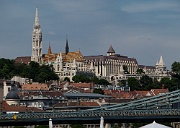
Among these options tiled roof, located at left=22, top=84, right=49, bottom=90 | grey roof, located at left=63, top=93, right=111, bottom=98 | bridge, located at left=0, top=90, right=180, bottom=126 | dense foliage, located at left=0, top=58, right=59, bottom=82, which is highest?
dense foliage, located at left=0, top=58, right=59, bottom=82

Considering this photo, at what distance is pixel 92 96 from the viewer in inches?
6186

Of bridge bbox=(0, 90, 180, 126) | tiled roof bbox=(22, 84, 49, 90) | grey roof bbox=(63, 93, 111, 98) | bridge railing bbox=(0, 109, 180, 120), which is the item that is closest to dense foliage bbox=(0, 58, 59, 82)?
tiled roof bbox=(22, 84, 49, 90)

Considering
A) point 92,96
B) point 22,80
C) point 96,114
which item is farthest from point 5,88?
point 96,114

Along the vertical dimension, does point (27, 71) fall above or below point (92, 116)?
above

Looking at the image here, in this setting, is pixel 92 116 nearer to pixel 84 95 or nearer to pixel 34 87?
pixel 84 95

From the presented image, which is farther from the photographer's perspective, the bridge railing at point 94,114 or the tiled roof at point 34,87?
the tiled roof at point 34,87

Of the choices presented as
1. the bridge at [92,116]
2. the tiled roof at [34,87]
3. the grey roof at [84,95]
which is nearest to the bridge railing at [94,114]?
the bridge at [92,116]

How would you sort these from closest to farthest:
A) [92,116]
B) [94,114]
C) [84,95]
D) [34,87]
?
[92,116]
[94,114]
[84,95]
[34,87]

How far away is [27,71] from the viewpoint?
190 metres

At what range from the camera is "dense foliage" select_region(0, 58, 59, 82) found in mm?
187250

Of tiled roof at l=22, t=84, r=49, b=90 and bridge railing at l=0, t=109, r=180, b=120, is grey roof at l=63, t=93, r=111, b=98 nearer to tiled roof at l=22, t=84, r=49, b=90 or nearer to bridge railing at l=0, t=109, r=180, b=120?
tiled roof at l=22, t=84, r=49, b=90

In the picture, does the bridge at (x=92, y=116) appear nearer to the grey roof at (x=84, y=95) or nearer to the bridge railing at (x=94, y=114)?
the bridge railing at (x=94, y=114)

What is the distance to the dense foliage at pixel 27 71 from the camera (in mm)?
187250

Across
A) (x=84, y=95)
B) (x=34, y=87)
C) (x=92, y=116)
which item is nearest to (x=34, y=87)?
(x=34, y=87)
